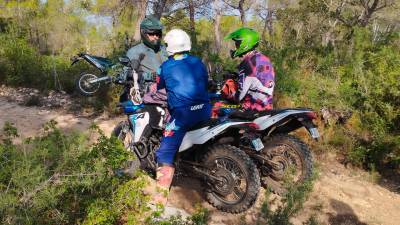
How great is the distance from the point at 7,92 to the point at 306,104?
249 inches

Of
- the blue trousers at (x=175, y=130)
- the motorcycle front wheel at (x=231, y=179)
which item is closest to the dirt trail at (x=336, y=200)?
the motorcycle front wheel at (x=231, y=179)

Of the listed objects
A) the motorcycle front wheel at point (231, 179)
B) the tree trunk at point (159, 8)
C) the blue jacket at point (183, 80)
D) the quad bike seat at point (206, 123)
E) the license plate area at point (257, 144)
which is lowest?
the motorcycle front wheel at point (231, 179)

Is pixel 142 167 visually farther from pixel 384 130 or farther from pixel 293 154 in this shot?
pixel 384 130

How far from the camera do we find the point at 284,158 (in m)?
4.68

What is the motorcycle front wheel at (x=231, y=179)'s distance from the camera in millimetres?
4023

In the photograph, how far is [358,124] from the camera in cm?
643

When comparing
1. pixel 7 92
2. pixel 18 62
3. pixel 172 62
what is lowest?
pixel 7 92

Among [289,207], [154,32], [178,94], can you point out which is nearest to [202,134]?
[178,94]

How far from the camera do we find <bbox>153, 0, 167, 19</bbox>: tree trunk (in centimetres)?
1229

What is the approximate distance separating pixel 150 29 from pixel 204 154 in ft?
5.28

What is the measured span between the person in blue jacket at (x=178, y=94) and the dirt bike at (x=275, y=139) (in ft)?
1.21

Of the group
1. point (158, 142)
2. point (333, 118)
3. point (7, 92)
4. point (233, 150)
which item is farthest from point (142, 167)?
point (7, 92)

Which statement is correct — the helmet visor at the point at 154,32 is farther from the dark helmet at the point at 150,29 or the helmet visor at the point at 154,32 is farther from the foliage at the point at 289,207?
the foliage at the point at 289,207

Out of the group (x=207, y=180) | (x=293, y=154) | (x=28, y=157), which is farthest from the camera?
(x=293, y=154)
